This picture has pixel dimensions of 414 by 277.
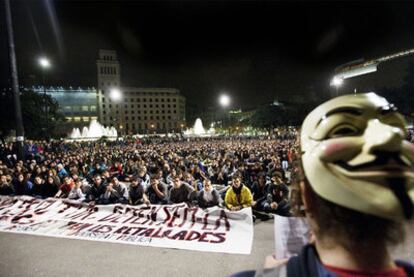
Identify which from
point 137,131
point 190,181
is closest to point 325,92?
point 190,181

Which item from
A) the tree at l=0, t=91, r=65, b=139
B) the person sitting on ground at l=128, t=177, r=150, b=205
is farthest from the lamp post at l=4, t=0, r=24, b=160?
the tree at l=0, t=91, r=65, b=139

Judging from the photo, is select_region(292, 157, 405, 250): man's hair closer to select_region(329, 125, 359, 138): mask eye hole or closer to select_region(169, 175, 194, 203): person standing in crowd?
select_region(329, 125, 359, 138): mask eye hole

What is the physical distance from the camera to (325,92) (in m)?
66.6

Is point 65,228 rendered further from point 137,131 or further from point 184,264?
point 137,131

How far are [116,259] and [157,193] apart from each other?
140 inches

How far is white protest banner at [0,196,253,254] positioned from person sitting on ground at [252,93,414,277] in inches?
174

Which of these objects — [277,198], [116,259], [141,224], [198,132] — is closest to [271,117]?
[198,132]

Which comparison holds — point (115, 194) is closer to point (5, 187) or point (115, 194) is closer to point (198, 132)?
point (5, 187)

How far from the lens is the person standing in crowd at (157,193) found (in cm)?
827

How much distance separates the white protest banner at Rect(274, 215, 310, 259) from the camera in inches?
101

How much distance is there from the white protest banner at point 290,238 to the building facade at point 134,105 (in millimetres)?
132594

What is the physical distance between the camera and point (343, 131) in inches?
40.2

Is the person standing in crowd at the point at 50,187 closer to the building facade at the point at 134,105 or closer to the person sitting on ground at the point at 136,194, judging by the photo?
the person sitting on ground at the point at 136,194

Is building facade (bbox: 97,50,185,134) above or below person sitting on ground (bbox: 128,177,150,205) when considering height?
above
